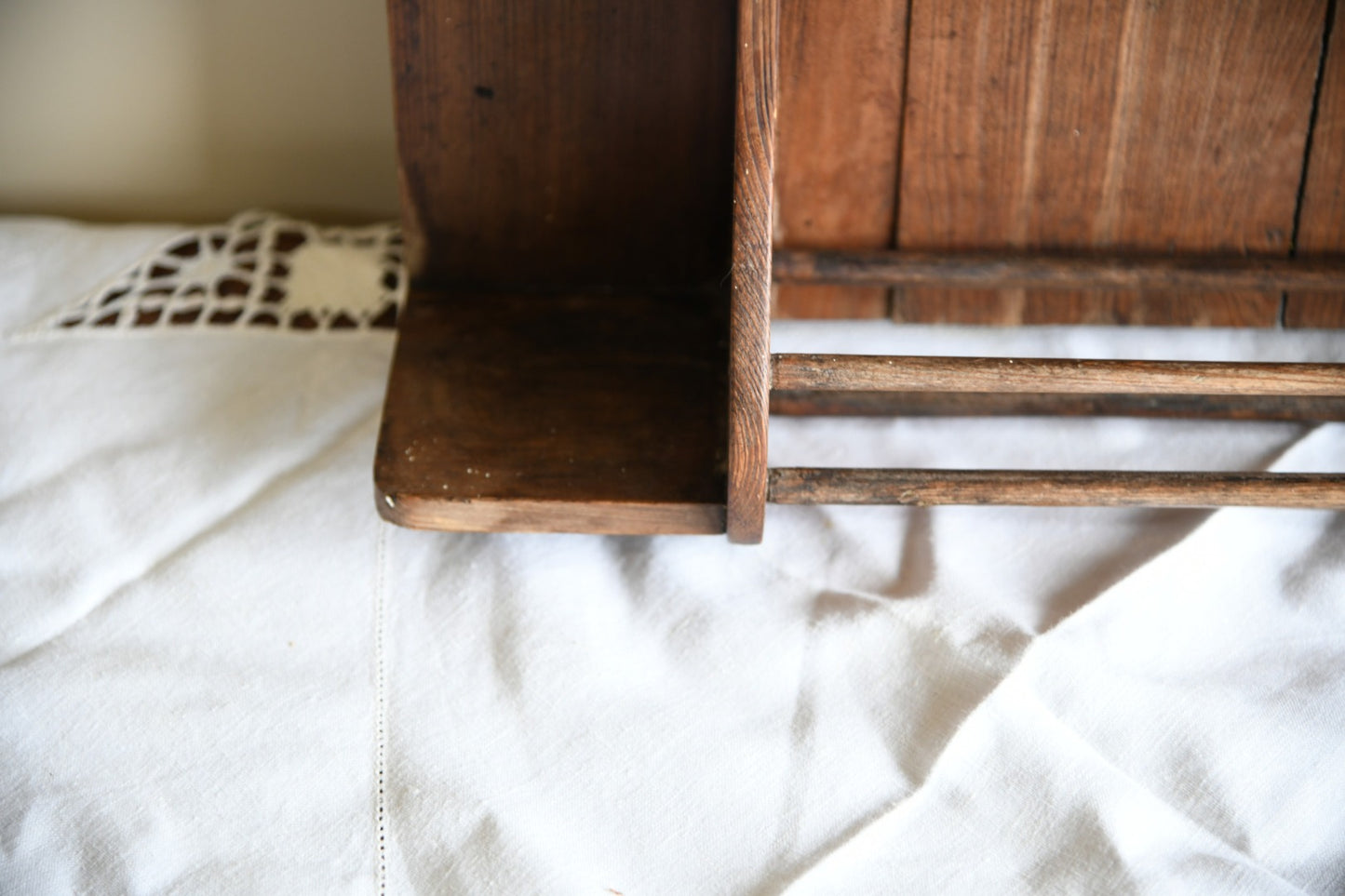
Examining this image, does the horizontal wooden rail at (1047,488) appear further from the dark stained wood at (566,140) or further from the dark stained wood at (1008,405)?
the dark stained wood at (566,140)

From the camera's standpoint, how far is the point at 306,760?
0.65 meters

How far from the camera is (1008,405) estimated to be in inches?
33.9

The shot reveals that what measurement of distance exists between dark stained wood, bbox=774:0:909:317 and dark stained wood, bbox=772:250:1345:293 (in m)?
0.04

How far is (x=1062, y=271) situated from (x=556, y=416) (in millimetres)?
368

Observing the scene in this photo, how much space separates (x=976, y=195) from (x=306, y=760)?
59 centimetres

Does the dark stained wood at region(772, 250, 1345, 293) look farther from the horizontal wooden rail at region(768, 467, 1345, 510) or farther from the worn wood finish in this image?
the horizontal wooden rail at region(768, 467, 1345, 510)

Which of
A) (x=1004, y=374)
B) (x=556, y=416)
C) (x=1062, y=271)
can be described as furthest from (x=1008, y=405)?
(x=556, y=416)

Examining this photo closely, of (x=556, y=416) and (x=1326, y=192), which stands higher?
(x=1326, y=192)

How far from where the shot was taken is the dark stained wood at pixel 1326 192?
31.9 inches

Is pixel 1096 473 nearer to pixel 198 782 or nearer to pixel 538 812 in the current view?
pixel 538 812

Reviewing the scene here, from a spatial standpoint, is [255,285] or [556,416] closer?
[556,416]

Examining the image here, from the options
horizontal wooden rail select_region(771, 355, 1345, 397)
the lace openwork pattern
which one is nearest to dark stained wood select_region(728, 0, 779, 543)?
horizontal wooden rail select_region(771, 355, 1345, 397)

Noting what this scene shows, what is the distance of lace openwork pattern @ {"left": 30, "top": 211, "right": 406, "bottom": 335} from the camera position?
3.13 feet

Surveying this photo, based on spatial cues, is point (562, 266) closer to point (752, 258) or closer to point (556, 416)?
point (556, 416)
